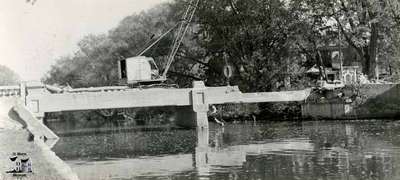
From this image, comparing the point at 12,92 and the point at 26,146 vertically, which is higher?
the point at 12,92

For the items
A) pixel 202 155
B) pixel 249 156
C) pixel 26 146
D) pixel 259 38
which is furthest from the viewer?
pixel 259 38

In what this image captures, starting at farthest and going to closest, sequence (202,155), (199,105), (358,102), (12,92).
Answer: (358,102) < (199,105) < (12,92) < (202,155)

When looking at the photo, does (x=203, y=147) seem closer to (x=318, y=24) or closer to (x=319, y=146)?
(x=319, y=146)

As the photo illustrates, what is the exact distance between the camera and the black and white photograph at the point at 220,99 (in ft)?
71.2

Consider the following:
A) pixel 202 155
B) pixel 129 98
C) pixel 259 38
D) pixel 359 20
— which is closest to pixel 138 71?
pixel 129 98

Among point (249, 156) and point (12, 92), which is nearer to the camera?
point (249, 156)

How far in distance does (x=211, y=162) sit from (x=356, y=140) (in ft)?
31.6

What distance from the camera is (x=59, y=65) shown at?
3455 inches

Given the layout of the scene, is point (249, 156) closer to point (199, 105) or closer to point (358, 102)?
point (199, 105)

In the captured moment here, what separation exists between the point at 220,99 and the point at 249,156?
72.5ft

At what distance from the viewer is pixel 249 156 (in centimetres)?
2567

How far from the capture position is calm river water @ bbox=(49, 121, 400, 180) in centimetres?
1986

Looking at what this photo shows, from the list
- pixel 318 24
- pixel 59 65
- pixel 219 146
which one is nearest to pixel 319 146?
pixel 219 146

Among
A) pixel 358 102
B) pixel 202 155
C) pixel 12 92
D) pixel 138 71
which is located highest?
pixel 138 71
